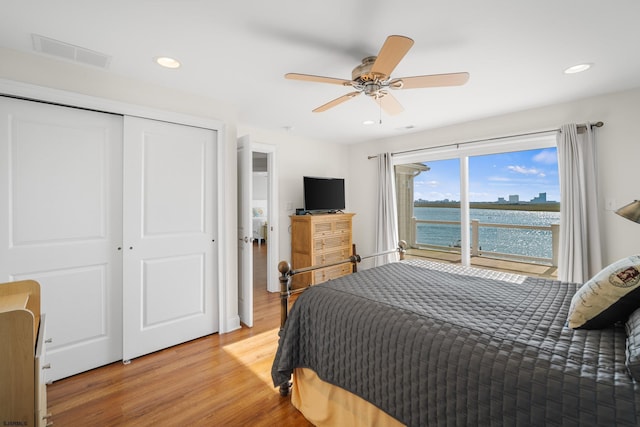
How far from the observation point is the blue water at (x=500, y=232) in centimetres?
360

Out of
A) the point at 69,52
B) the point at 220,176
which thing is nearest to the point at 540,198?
the point at 220,176

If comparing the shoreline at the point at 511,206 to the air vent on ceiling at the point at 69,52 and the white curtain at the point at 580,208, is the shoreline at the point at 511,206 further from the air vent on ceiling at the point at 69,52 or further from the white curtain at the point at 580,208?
the air vent on ceiling at the point at 69,52

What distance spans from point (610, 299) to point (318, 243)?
11.0ft

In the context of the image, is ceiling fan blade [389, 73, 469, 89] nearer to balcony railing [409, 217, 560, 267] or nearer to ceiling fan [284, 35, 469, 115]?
ceiling fan [284, 35, 469, 115]

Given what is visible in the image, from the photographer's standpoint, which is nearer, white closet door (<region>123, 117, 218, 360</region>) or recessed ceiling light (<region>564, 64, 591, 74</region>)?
recessed ceiling light (<region>564, 64, 591, 74</region>)

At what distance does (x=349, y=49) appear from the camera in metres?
2.03

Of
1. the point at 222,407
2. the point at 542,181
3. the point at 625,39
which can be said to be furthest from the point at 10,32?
the point at 542,181

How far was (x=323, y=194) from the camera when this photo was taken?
4691 mm

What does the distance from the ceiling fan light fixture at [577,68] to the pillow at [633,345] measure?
204 centimetres

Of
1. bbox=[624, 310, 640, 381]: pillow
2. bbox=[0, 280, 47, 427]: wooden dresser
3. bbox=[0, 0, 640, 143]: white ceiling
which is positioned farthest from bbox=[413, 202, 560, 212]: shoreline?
bbox=[0, 280, 47, 427]: wooden dresser

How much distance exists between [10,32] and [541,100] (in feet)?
14.6

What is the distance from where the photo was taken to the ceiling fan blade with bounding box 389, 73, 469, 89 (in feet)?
6.01

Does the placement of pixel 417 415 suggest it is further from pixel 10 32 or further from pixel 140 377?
pixel 10 32

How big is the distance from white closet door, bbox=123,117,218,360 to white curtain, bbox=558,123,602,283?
3.68m
